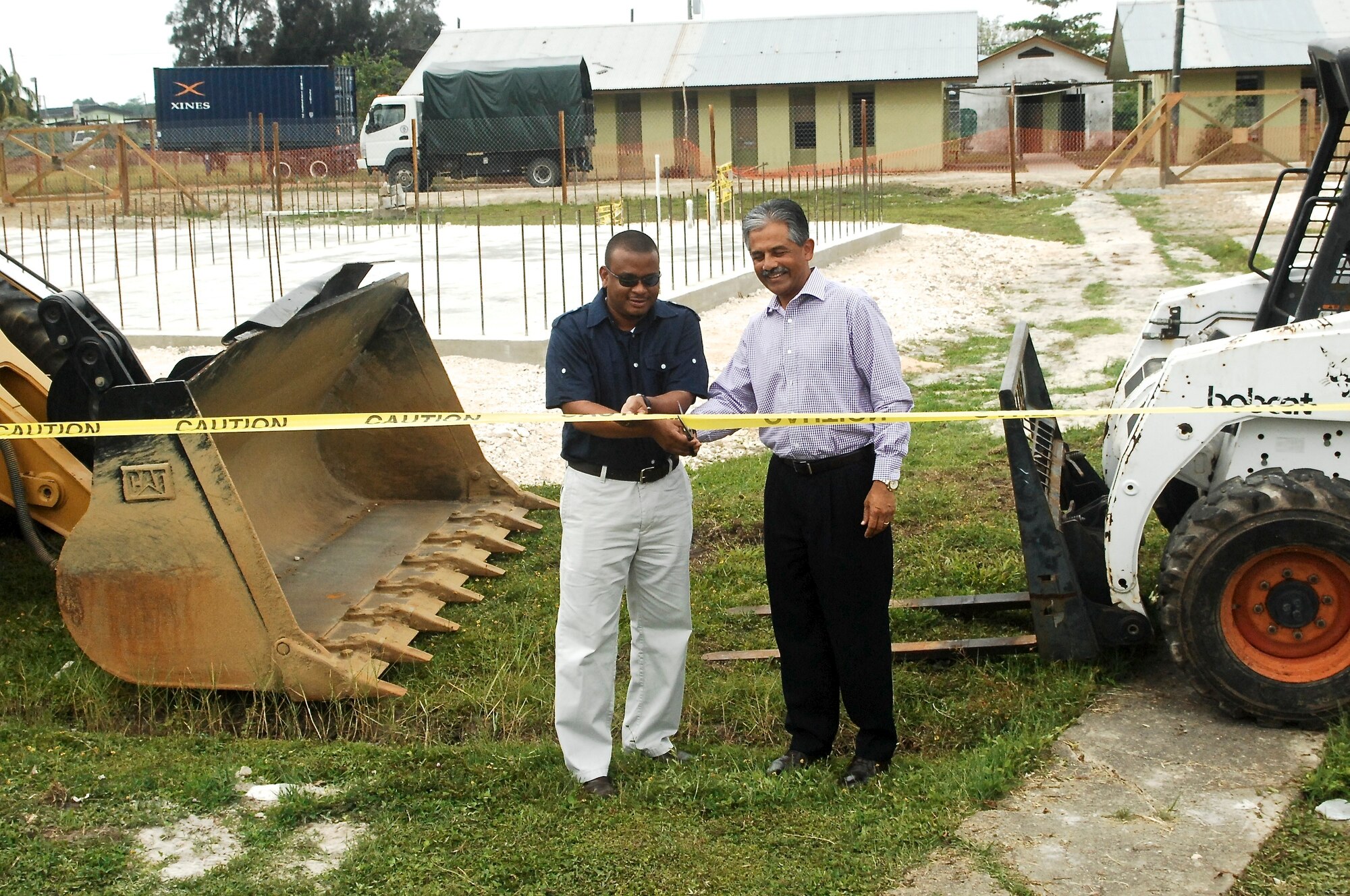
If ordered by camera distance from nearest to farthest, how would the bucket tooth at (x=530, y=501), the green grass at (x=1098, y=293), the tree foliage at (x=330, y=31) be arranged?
the bucket tooth at (x=530, y=501) → the green grass at (x=1098, y=293) → the tree foliage at (x=330, y=31)

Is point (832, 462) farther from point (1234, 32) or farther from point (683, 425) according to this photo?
point (1234, 32)

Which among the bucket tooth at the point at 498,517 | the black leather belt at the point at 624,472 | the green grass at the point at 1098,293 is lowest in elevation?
the bucket tooth at the point at 498,517

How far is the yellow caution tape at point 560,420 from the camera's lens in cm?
408

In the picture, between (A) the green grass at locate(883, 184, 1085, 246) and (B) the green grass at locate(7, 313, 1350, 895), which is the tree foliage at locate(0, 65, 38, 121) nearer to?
(A) the green grass at locate(883, 184, 1085, 246)

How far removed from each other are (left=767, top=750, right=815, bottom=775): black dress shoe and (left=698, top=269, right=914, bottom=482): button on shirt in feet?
3.11

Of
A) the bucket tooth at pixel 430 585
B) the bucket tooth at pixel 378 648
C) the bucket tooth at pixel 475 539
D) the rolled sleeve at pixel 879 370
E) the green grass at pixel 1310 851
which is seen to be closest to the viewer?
the green grass at pixel 1310 851

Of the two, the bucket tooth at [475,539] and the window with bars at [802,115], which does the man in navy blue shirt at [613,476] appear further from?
the window with bars at [802,115]

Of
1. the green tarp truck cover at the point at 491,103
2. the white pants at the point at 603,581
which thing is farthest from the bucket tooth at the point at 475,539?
the green tarp truck cover at the point at 491,103

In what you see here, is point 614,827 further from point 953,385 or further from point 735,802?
point 953,385

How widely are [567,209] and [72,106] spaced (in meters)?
58.1

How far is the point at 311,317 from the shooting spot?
237 inches

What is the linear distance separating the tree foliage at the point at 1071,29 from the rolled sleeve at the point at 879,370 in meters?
60.0

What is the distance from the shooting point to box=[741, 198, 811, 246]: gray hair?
409 cm

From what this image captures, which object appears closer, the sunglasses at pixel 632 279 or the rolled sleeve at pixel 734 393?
the sunglasses at pixel 632 279
